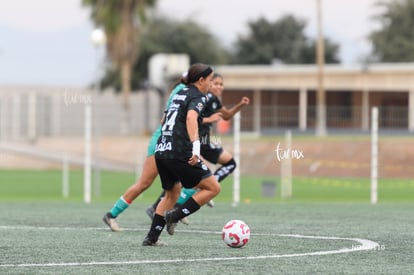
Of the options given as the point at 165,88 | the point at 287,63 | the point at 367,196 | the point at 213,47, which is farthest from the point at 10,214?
the point at 287,63

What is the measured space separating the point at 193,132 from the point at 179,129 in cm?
25

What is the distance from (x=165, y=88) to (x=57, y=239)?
4879cm

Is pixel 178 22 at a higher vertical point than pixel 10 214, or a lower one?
higher

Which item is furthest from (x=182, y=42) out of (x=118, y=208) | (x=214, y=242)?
(x=214, y=242)

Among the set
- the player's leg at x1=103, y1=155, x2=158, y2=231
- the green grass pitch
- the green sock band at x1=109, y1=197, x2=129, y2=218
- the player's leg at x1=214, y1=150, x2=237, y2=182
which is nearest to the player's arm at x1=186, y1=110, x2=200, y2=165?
the green grass pitch

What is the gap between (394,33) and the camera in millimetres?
86625

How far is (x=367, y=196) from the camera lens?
100ft

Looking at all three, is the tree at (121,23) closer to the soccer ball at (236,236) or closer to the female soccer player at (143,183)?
the female soccer player at (143,183)

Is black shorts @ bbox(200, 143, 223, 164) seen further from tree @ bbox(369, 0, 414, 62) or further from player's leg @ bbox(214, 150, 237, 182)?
tree @ bbox(369, 0, 414, 62)

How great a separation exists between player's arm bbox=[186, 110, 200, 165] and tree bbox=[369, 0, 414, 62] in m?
73.1

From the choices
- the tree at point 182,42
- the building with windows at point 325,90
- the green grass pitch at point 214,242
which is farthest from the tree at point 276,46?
the green grass pitch at point 214,242

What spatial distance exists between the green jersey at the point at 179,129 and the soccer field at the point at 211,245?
0.99 m

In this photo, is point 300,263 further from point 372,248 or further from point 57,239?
point 57,239

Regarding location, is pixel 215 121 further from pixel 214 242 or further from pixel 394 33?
pixel 394 33
